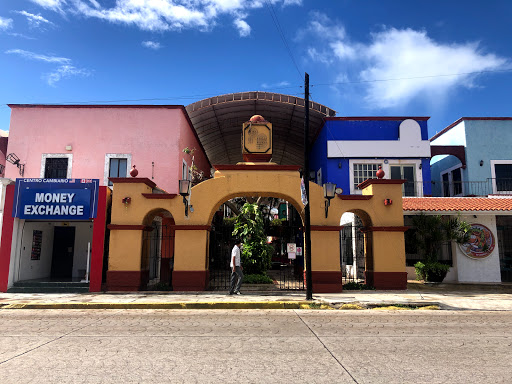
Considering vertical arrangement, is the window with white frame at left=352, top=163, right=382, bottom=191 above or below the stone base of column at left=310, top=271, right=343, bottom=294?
above

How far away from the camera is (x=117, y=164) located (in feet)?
Result: 63.4

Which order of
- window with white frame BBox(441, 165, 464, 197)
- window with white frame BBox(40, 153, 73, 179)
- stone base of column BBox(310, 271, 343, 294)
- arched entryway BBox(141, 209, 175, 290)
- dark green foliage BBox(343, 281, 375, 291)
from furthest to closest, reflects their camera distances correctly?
window with white frame BBox(441, 165, 464, 197)
window with white frame BBox(40, 153, 73, 179)
arched entryway BBox(141, 209, 175, 290)
dark green foliage BBox(343, 281, 375, 291)
stone base of column BBox(310, 271, 343, 294)

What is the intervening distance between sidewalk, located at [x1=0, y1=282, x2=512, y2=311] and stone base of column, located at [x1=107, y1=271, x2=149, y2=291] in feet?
1.23

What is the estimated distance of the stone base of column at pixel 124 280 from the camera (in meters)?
14.7

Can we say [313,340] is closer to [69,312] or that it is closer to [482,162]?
[69,312]

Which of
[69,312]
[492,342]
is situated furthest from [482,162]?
[69,312]

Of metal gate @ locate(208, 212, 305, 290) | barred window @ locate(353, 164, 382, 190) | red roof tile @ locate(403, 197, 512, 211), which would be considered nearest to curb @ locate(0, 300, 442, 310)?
metal gate @ locate(208, 212, 305, 290)

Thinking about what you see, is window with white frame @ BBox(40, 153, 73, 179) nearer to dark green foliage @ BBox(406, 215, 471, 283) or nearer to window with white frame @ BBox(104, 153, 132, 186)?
window with white frame @ BBox(104, 153, 132, 186)

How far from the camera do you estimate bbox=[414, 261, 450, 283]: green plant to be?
16812 mm

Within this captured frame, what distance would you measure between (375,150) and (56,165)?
15.7m

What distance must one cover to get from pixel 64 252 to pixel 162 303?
9081 millimetres

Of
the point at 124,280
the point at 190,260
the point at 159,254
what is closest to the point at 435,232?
the point at 190,260

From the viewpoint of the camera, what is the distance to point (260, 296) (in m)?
13.7

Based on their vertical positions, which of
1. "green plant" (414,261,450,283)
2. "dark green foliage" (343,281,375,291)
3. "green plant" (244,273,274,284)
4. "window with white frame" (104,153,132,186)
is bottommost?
"dark green foliage" (343,281,375,291)
